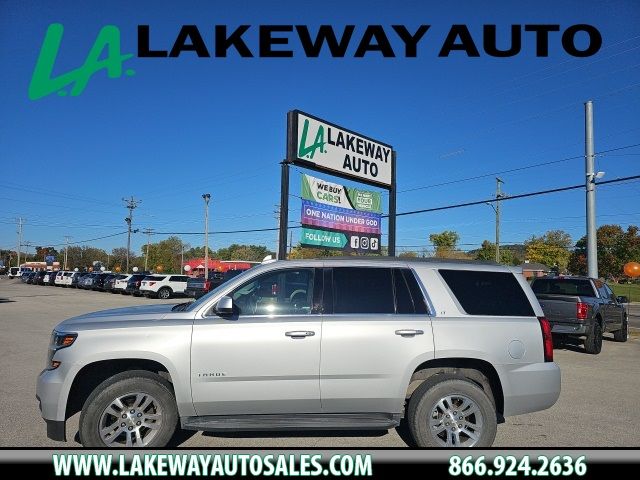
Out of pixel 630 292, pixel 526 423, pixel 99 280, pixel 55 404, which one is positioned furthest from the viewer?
pixel 630 292

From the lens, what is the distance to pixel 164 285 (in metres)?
34.8

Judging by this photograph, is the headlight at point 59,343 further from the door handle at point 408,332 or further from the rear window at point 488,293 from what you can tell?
the rear window at point 488,293

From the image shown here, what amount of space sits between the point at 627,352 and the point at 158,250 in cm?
11861

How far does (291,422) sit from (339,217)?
11.2 meters

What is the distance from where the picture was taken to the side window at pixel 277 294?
4828 mm

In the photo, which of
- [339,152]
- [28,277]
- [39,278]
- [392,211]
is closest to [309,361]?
[339,152]

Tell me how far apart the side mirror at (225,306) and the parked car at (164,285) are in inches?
1248

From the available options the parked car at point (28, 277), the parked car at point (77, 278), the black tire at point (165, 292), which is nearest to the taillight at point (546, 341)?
the black tire at point (165, 292)

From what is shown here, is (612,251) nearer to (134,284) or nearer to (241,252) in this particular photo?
(134,284)

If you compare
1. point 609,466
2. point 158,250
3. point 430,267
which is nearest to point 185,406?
point 430,267

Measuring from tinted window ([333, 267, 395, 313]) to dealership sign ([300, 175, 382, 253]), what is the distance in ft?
30.7

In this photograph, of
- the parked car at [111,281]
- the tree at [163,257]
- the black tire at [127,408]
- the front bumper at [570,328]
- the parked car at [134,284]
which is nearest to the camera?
the black tire at [127,408]

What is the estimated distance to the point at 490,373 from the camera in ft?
16.3

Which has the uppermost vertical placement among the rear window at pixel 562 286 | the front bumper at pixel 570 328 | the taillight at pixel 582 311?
the rear window at pixel 562 286
